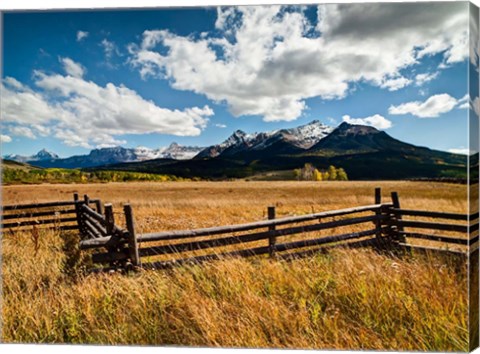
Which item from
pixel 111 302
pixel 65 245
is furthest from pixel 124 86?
pixel 65 245

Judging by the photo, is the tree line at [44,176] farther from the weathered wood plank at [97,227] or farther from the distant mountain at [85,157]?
the weathered wood plank at [97,227]

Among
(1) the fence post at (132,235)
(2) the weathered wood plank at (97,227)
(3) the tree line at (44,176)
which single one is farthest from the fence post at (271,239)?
(3) the tree line at (44,176)

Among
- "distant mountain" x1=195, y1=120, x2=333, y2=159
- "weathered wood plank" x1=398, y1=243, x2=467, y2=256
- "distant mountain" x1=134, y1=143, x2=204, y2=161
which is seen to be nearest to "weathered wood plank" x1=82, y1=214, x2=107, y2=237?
"distant mountain" x1=134, y1=143, x2=204, y2=161

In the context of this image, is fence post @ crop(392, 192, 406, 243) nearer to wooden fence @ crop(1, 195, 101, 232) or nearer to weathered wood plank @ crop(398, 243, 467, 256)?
weathered wood plank @ crop(398, 243, 467, 256)

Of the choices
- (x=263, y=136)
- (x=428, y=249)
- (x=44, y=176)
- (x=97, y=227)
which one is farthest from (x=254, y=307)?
(x=263, y=136)

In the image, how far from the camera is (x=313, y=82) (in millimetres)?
4734

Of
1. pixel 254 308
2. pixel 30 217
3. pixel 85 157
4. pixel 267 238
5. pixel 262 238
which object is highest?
pixel 85 157

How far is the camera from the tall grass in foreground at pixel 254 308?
3.37 metres

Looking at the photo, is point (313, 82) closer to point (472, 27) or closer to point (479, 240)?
point (472, 27)

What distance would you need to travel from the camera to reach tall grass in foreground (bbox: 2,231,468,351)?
133 inches

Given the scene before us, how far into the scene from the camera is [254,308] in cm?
359

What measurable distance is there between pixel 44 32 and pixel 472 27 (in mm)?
4658

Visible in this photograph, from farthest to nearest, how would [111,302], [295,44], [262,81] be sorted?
[262,81] → [295,44] → [111,302]

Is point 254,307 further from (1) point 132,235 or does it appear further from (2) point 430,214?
(2) point 430,214
